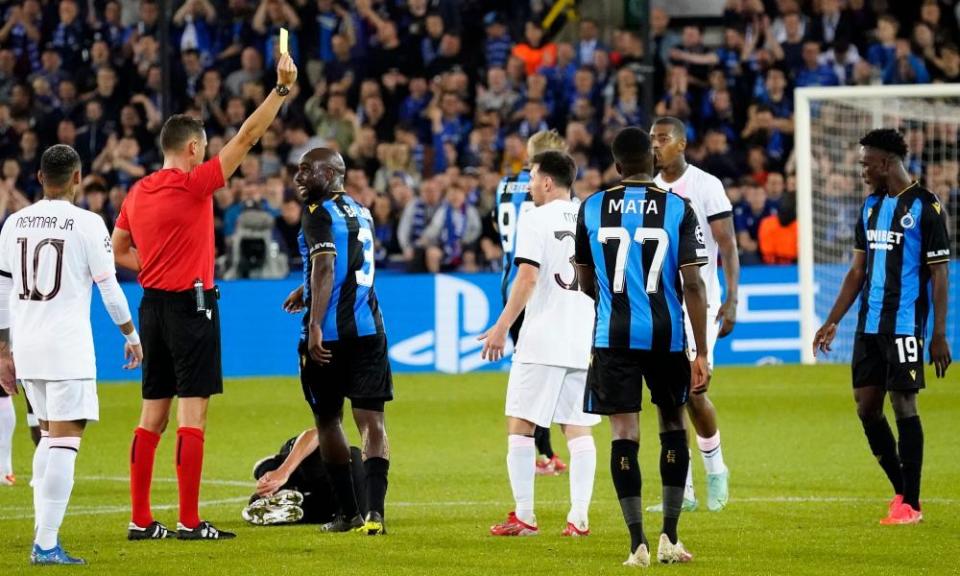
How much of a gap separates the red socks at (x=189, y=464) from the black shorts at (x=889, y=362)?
145 inches

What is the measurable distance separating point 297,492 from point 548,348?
180 centimetres

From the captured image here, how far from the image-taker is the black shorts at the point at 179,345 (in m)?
8.45

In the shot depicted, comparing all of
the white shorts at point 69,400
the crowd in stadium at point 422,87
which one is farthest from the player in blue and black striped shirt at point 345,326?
the crowd in stadium at point 422,87

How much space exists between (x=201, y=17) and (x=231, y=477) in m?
12.7

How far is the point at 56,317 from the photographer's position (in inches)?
310

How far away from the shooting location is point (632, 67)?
19609 mm

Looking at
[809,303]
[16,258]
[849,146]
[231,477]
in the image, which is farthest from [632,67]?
[16,258]

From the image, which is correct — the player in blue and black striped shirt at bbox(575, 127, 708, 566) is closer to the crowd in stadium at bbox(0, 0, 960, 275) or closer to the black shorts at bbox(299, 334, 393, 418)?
the black shorts at bbox(299, 334, 393, 418)

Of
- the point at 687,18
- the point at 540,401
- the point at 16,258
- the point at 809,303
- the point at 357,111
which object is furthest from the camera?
the point at 687,18

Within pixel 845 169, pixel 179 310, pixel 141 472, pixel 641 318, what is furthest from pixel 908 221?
pixel 845 169

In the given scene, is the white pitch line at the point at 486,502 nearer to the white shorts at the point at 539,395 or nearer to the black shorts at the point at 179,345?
the white shorts at the point at 539,395

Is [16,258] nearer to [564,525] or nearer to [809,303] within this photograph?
[564,525]

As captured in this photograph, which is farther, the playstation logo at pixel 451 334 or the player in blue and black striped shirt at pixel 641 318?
the playstation logo at pixel 451 334

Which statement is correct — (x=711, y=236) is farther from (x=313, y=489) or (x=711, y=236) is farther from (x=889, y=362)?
(x=313, y=489)
